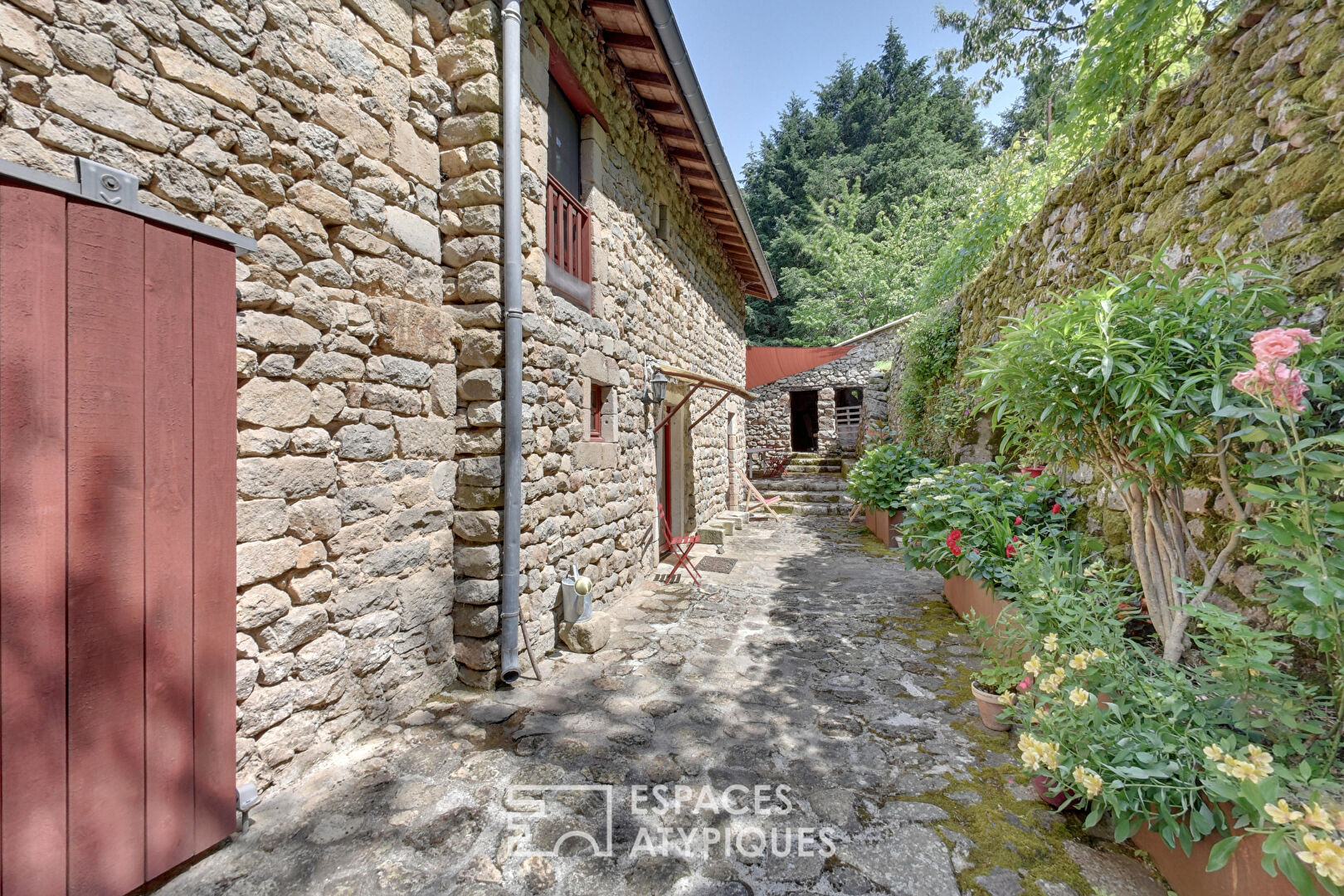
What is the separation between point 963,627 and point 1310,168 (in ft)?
10.0

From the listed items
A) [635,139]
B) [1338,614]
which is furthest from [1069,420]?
[635,139]

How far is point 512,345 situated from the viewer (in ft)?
9.86

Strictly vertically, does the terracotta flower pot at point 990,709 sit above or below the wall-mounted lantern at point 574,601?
below

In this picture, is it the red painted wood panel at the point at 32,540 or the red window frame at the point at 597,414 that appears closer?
the red painted wood panel at the point at 32,540

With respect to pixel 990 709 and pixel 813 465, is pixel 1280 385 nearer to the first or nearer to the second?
pixel 990 709

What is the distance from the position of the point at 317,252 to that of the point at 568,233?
6.29 ft

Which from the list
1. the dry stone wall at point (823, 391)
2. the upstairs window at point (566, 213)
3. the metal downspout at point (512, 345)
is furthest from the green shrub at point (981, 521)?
the dry stone wall at point (823, 391)

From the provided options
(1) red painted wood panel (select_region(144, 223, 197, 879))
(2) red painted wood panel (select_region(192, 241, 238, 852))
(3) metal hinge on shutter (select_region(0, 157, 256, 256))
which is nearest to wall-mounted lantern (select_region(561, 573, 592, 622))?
(2) red painted wood panel (select_region(192, 241, 238, 852))

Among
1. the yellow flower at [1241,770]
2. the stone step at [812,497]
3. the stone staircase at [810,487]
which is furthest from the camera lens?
the stone step at [812,497]

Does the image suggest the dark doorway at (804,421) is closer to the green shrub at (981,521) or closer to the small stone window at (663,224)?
the small stone window at (663,224)

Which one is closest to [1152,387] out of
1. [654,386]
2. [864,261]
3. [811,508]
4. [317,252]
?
[317,252]

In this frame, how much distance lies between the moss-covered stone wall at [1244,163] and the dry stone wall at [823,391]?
9.74 metres

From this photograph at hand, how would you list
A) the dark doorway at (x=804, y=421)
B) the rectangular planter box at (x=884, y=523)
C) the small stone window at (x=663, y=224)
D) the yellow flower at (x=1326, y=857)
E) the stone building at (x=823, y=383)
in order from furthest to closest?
1. the dark doorway at (x=804, y=421)
2. the stone building at (x=823, y=383)
3. the rectangular planter box at (x=884, y=523)
4. the small stone window at (x=663, y=224)
5. the yellow flower at (x=1326, y=857)

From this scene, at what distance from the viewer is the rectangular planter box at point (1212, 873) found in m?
1.29
